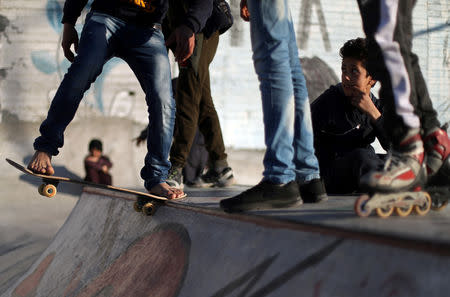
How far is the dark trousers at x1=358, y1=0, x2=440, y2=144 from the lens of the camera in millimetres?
1483

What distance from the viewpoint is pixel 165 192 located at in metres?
2.41

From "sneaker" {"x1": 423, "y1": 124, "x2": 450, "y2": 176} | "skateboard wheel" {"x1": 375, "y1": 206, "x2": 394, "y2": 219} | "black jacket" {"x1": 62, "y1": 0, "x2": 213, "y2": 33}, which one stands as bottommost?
"skateboard wheel" {"x1": 375, "y1": 206, "x2": 394, "y2": 219}

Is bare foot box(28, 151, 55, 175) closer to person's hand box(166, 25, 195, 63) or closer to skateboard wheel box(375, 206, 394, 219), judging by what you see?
person's hand box(166, 25, 195, 63)

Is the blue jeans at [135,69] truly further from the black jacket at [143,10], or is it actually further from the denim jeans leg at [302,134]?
the denim jeans leg at [302,134]

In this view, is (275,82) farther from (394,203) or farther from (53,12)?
(53,12)

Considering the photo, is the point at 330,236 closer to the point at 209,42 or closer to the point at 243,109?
the point at 209,42

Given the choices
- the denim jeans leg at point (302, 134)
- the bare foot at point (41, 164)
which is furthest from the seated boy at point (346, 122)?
the bare foot at point (41, 164)

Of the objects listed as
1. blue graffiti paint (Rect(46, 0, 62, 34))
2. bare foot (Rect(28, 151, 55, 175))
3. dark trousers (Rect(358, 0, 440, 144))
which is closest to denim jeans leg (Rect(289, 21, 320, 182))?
dark trousers (Rect(358, 0, 440, 144))

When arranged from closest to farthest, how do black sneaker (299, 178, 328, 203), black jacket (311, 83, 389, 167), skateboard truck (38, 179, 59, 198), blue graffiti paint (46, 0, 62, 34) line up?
black sneaker (299, 178, 328, 203)
skateboard truck (38, 179, 59, 198)
black jacket (311, 83, 389, 167)
blue graffiti paint (46, 0, 62, 34)

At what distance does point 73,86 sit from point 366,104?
159 cm

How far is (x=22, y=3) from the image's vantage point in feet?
27.5

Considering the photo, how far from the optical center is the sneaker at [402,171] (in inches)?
52.3

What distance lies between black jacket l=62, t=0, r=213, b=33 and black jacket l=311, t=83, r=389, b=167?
0.86 m

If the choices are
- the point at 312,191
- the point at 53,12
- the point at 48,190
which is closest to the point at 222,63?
the point at 53,12
